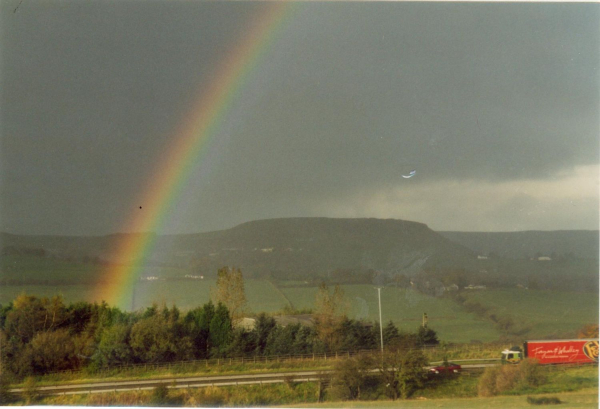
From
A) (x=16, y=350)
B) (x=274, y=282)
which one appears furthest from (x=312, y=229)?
(x=16, y=350)

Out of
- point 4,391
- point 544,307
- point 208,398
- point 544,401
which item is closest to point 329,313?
point 208,398

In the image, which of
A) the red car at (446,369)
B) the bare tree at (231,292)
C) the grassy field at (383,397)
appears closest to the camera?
the grassy field at (383,397)

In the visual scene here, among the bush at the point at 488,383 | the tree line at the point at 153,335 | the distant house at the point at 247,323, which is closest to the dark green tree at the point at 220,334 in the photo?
the tree line at the point at 153,335

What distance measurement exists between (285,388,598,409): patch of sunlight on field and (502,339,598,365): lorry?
50 cm

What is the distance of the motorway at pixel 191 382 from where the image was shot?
8.23 metres

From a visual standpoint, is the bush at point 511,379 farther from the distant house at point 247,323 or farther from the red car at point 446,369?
the distant house at point 247,323

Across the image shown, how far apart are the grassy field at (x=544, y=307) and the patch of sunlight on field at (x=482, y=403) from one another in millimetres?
1048

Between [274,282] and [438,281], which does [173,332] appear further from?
[438,281]

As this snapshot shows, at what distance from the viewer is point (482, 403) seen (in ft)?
24.8

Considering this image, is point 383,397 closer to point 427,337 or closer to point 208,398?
point 427,337

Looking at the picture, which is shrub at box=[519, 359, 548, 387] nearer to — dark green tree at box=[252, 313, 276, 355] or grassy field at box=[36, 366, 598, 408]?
grassy field at box=[36, 366, 598, 408]

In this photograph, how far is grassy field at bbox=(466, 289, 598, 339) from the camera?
336 inches

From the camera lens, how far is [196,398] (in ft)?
26.3

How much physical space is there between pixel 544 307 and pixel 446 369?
2.07 metres
